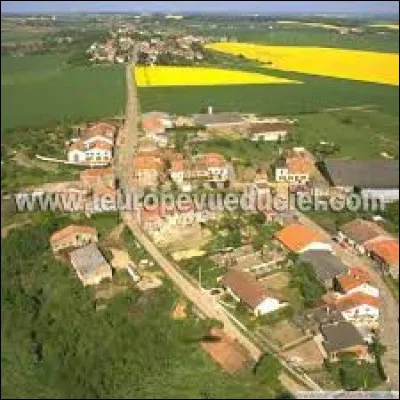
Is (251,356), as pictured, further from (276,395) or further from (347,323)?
(347,323)

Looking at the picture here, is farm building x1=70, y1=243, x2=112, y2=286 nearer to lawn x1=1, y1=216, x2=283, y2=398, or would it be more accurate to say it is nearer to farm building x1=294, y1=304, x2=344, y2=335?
lawn x1=1, y1=216, x2=283, y2=398

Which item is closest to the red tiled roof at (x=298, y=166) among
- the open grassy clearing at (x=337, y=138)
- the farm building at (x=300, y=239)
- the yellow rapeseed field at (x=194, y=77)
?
the open grassy clearing at (x=337, y=138)

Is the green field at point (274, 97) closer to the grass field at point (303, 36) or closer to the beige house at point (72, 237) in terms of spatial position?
the grass field at point (303, 36)

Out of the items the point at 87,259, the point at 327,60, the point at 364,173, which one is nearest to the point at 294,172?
the point at 364,173

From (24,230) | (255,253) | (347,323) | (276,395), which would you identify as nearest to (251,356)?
(276,395)

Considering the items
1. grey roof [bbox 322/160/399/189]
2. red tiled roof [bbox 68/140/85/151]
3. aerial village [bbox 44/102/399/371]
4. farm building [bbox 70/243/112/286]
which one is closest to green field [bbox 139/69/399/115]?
red tiled roof [bbox 68/140/85/151]

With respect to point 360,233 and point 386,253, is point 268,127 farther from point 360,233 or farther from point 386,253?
point 386,253
